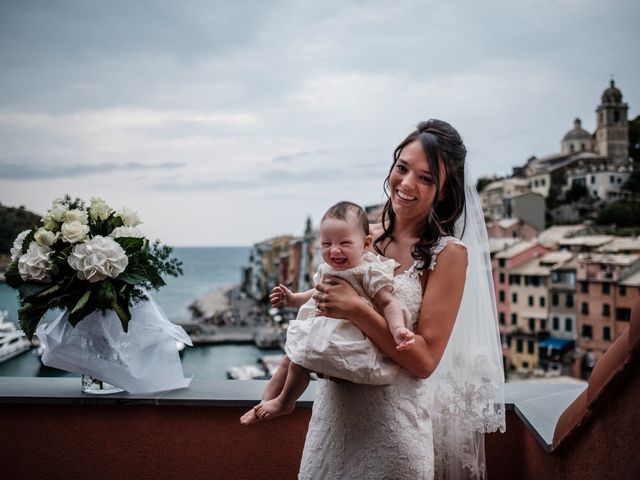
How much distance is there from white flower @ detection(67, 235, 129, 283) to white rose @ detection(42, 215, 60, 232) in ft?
0.46

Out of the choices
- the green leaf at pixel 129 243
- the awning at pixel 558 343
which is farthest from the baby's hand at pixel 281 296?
the awning at pixel 558 343

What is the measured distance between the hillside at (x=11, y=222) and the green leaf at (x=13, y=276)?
196mm

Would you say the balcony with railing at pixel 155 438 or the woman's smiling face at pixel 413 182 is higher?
the woman's smiling face at pixel 413 182

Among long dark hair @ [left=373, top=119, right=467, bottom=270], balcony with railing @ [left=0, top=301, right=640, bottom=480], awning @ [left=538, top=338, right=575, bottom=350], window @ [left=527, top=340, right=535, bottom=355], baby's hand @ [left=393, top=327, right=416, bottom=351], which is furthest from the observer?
window @ [left=527, top=340, right=535, bottom=355]

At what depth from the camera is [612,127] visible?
54.0 m

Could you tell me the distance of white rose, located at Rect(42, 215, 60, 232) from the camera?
6.53ft

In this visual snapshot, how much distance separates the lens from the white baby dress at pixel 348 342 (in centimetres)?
130

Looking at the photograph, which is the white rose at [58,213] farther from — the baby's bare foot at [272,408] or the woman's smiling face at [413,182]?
the woman's smiling face at [413,182]

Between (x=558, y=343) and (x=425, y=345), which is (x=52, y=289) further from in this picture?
(x=558, y=343)

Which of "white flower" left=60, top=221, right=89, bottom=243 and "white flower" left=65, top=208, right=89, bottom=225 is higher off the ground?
"white flower" left=65, top=208, right=89, bottom=225

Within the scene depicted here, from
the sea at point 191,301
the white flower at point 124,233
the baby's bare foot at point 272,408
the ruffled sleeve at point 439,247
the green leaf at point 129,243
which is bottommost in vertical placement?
the sea at point 191,301

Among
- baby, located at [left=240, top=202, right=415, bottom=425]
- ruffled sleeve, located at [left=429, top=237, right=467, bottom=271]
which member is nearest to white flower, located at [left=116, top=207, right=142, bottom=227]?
baby, located at [left=240, top=202, right=415, bottom=425]

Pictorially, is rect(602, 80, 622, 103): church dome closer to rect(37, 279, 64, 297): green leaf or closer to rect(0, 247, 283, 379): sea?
rect(0, 247, 283, 379): sea

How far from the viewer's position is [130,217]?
2.11 meters
